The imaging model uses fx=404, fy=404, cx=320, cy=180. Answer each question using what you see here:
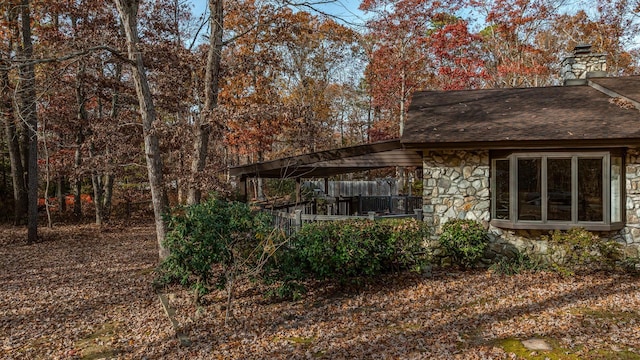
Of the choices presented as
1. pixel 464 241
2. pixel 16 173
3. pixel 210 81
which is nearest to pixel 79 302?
pixel 210 81

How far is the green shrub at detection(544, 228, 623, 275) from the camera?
6.75 metres

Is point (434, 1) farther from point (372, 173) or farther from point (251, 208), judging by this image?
point (251, 208)

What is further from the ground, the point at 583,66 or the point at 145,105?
the point at 583,66

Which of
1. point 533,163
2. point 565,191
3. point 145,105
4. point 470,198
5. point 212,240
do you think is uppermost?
point 145,105

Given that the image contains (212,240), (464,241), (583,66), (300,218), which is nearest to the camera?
(212,240)

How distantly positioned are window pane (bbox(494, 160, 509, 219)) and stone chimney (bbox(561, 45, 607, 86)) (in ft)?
13.9

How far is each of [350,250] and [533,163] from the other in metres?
3.83

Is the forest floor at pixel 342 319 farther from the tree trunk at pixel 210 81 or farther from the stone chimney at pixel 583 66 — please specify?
the stone chimney at pixel 583 66

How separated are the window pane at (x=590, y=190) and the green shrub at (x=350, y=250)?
2.88 m

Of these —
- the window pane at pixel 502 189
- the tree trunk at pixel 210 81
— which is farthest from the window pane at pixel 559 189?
the tree trunk at pixel 210 81

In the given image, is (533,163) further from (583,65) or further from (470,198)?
(583,65)

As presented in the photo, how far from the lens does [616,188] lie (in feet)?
23.6

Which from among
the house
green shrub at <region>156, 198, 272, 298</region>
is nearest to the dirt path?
green shrub at <region>156, 198, 272, 298</region>

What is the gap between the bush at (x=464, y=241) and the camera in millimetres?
7277
